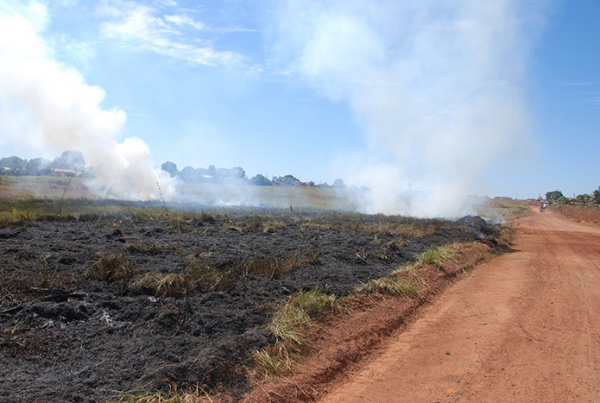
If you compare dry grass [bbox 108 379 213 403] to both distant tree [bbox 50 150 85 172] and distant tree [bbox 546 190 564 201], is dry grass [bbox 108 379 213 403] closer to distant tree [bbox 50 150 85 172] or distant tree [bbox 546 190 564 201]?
distant tree [bbox 50 150 85 172]

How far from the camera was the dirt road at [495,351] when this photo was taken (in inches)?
214

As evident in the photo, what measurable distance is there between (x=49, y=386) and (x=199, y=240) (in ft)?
33.5

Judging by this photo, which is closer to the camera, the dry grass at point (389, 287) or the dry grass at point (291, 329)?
the dry grass at point (291, 329)

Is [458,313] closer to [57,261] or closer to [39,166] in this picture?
[57,261]

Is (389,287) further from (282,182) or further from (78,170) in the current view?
(282,182)

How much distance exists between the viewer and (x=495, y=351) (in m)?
6.75

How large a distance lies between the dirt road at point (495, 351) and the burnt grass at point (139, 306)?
1.73 m

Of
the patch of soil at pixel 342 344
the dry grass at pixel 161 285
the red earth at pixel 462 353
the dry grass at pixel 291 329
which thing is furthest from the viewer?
the dry grass at pixel 161 285

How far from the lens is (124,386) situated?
4.59m

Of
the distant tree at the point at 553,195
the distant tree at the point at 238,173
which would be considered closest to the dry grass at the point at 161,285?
the distant tree at the point at 238,173

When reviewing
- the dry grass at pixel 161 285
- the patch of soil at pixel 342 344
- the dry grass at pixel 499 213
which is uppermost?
the dry grass at pixel 499 213

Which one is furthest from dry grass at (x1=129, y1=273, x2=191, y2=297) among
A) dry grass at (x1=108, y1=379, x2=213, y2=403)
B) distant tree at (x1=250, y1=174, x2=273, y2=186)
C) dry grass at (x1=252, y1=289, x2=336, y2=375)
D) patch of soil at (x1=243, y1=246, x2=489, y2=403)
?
distant tree at (x1=250, y1=174, x2=273, y2=186)

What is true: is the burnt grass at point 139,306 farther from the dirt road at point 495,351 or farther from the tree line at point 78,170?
the tree line at point 78,170

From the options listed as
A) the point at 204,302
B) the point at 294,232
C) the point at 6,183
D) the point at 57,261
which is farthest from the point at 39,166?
the point at 204,302
